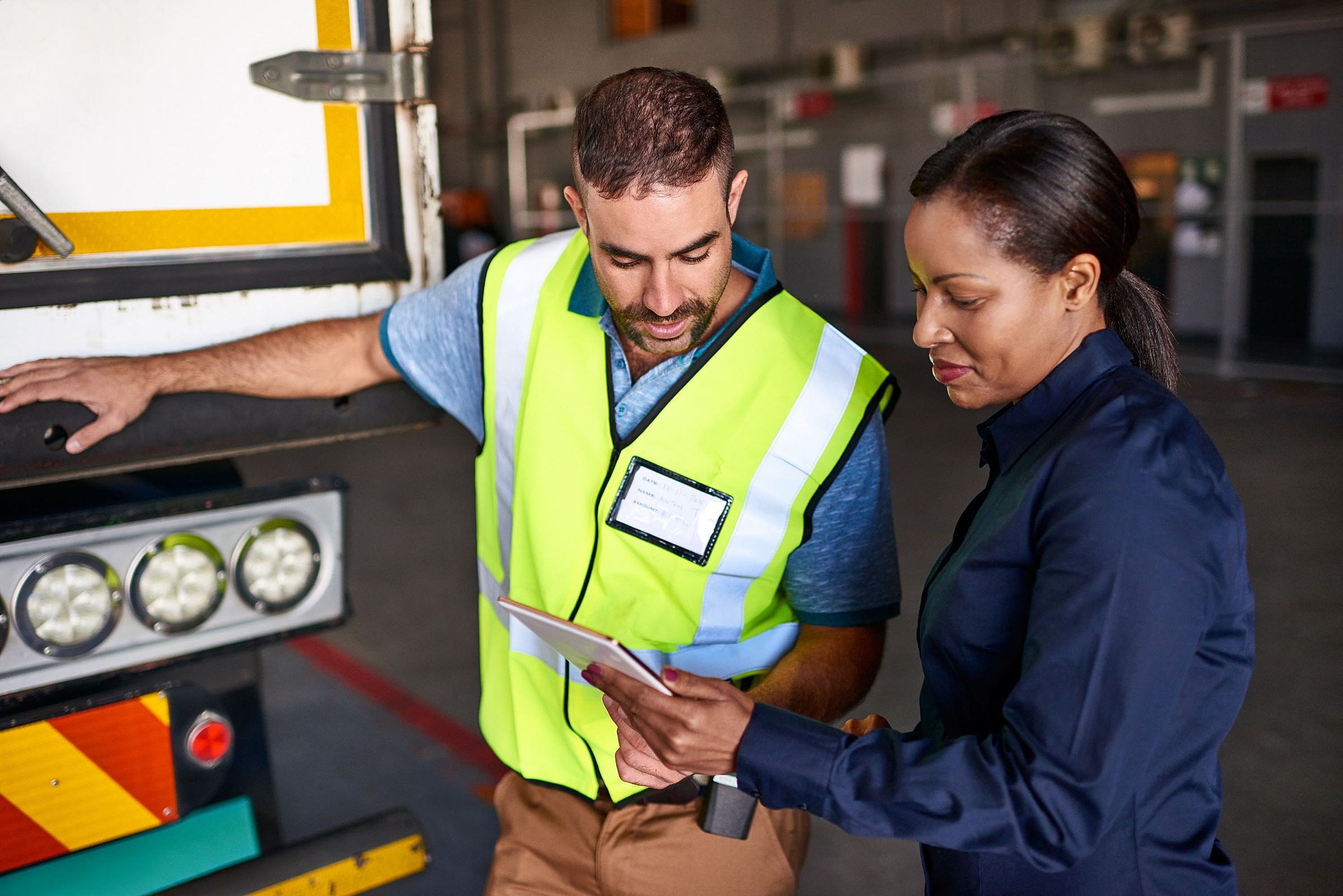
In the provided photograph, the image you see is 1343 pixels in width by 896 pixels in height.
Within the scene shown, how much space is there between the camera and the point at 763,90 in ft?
39.3

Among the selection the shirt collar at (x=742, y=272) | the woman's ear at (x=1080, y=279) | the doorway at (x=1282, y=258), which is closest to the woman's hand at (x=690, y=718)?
the woman's ear at (x=1080, y=279)

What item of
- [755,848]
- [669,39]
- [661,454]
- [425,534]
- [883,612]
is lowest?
[425,534]

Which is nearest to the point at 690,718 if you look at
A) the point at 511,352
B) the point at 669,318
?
the point at 669,318

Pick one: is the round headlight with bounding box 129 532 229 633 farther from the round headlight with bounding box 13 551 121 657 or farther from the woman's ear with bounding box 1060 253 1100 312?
the woman's ear with bounding box 1060 253 1100 312

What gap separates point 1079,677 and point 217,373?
126 cm

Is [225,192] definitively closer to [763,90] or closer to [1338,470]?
[1338,470]

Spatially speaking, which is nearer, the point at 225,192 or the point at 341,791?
the point at 225,192

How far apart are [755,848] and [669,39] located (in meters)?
13.8

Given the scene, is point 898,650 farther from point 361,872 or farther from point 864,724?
point 864,724

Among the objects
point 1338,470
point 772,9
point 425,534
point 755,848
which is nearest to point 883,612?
point 755,848

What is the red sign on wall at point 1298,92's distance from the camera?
8797mm

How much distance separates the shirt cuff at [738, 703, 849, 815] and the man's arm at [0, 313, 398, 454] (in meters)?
0.96

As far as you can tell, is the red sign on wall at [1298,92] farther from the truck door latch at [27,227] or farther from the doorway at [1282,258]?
the truck door latch at [27,227]

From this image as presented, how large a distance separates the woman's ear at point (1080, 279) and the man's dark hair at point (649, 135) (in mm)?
558
